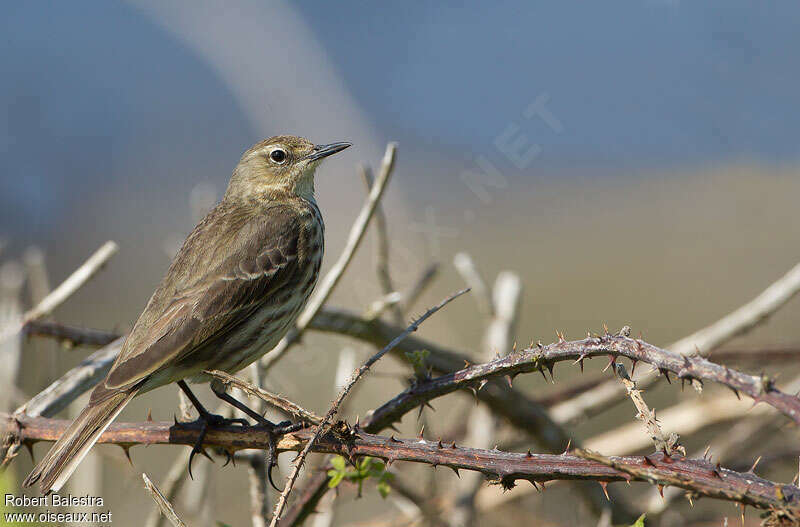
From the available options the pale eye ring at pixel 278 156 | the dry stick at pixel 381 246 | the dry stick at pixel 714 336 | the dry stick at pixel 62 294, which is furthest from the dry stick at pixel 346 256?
the dry stick at pixel 714 336

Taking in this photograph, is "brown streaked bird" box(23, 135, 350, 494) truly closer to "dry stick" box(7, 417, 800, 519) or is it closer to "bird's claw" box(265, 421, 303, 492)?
"dry stick" box(7, 417, 800, 519)

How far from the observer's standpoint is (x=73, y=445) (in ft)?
11.3

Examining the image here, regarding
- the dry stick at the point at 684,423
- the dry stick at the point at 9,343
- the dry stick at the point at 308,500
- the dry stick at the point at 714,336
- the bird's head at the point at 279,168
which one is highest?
the bird's head at the point at 279,168

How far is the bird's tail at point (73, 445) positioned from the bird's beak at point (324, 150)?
2.43 m

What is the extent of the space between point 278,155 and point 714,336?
2.94 metres

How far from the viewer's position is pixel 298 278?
15.6 feet

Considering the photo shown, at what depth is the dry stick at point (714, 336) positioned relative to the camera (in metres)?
4.32

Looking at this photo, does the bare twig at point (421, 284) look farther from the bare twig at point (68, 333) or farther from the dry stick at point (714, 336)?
the bare twig at point (68, 333)

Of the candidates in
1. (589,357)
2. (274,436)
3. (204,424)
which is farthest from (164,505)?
(589,357)

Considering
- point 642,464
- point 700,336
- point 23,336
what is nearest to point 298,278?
point 23,336

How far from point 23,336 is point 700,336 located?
359cm

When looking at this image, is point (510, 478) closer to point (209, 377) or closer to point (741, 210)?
point (209, 377)

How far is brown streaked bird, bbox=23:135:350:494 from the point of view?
3.72m

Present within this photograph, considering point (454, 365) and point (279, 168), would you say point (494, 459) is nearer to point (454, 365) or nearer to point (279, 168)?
point (454, 365)
